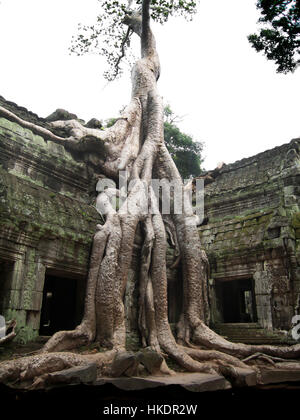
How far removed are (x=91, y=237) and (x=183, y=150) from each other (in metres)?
12.2

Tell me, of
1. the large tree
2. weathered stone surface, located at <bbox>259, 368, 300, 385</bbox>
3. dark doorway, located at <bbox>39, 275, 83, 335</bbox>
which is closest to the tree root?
the large tree

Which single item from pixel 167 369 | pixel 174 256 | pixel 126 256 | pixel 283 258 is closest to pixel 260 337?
pixel 283 258

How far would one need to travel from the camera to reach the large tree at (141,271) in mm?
4508

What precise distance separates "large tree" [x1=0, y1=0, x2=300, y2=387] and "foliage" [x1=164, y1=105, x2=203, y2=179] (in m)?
8.00

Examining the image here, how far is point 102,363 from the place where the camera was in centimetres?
432

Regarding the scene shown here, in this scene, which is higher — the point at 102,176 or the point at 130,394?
the point at 102,176

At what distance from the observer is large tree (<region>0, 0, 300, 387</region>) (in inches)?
177

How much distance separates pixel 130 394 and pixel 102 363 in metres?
0.78

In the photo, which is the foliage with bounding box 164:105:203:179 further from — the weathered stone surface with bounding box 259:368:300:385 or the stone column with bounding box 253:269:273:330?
the weathered stone surface with bounding box 259:368:300:385

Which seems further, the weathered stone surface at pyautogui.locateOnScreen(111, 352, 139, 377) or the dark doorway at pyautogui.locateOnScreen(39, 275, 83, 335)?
the dark doorway at pyautogui.locateOnScreen(39, 275, 83, 335)

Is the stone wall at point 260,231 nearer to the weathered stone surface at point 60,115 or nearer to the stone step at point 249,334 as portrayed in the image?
the stone step at point 249,334

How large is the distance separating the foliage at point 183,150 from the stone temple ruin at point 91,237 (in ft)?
24.1

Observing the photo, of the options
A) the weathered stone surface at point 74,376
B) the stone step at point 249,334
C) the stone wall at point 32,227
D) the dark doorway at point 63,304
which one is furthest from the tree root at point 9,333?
the stone step at point 249,334
